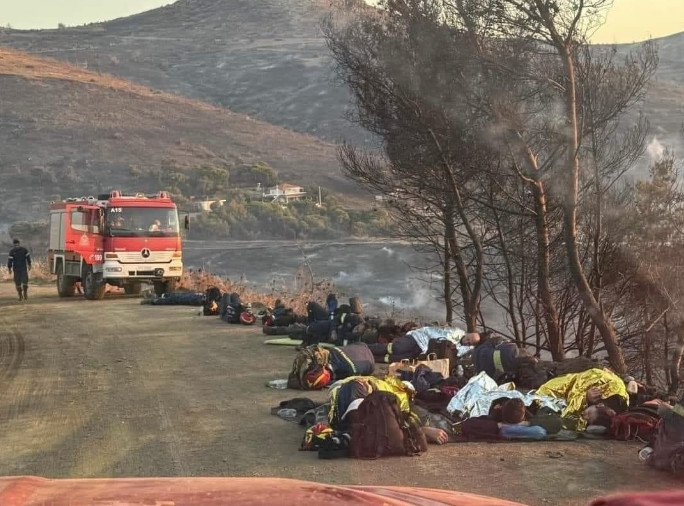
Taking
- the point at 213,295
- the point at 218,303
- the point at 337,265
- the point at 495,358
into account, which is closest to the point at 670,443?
the point at 495,358

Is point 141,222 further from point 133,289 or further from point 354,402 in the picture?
point 354,402

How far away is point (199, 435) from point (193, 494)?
18.2 feet

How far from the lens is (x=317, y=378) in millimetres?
9227

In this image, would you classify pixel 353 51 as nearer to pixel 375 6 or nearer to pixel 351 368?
pixel 375 6

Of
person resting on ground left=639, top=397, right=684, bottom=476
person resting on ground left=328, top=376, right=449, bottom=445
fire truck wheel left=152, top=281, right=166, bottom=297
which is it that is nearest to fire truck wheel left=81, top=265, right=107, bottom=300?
fire truck wheel left=152, top=281, right=166, bottom=297

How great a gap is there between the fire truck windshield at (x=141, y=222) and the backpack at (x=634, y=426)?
16534 millimetres

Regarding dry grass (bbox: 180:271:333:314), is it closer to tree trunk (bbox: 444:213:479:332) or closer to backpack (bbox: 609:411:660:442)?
tree trunk (bbox: 444:213:479:332)

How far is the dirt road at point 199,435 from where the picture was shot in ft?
19.7

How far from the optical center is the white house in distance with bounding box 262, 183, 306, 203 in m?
49.7

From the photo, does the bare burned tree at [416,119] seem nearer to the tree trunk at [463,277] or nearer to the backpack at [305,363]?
the tree trunk at [463,277]

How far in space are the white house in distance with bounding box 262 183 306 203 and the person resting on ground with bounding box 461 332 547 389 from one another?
132 feet

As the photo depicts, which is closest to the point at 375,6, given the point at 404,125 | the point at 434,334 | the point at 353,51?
the point at 353,51

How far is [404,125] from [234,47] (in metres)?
106

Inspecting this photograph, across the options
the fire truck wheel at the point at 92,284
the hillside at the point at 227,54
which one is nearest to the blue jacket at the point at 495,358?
the fire truck wheel at the point at 92,284
